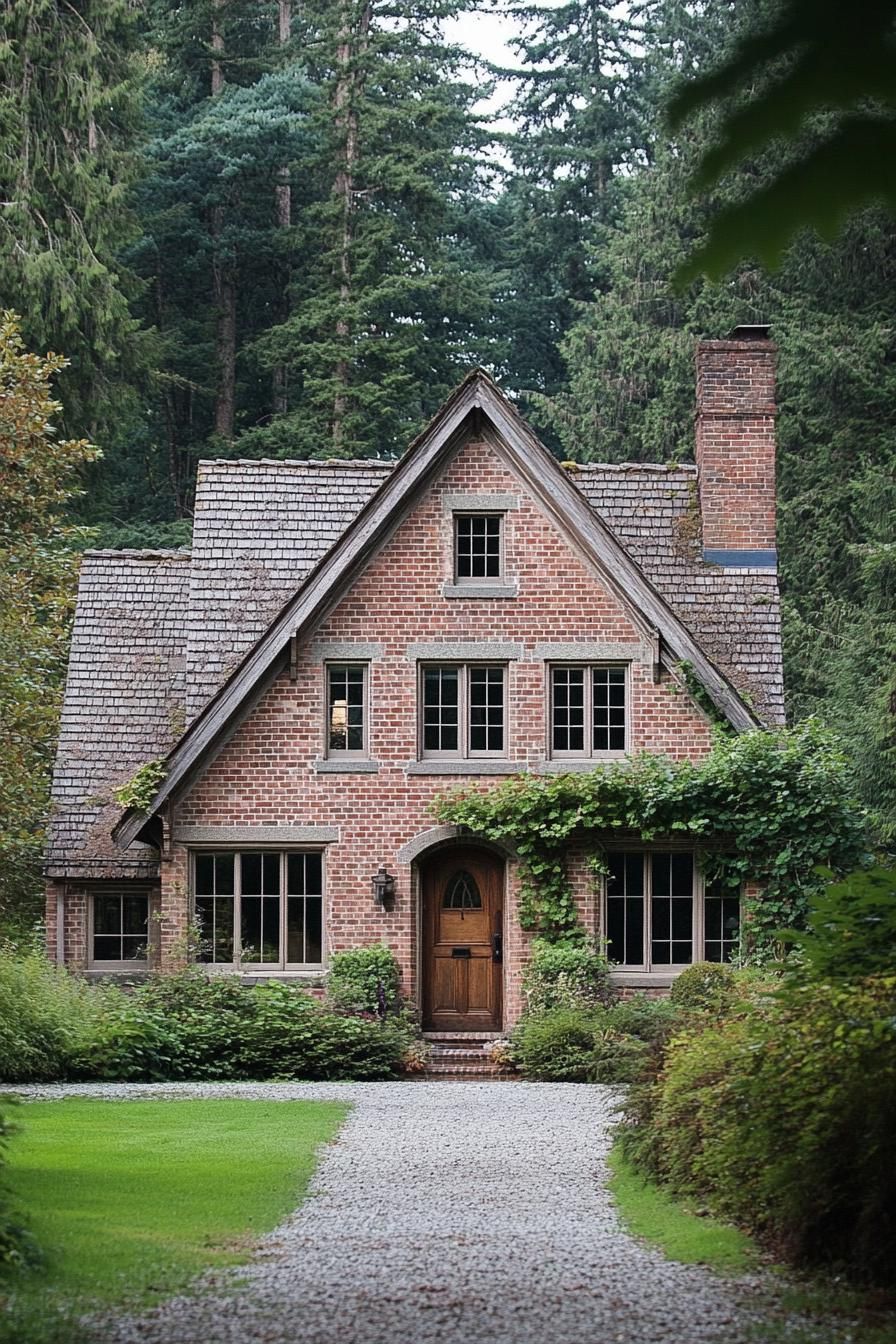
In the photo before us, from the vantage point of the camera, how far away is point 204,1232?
9.42 meters

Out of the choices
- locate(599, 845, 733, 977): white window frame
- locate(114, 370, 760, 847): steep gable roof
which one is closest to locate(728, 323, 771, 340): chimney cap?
locate(114, 370, 760, 847): steep gable roof

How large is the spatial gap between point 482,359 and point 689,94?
46.5 m

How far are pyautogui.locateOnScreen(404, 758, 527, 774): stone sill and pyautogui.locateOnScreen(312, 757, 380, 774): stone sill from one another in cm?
41

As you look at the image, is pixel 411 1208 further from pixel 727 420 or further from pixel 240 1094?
pixel 727 420

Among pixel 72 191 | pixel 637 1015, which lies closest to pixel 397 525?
pixel 637 1015

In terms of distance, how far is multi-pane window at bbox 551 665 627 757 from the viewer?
22.3 metres

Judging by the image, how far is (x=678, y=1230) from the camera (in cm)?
962

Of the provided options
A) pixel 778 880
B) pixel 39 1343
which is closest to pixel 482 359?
pixel 778 880

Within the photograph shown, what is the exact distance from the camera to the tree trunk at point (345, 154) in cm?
4362

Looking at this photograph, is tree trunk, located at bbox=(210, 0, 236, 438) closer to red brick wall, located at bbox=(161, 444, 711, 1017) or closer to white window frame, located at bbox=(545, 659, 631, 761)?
red brick wall, located at bbox=(161, 444, 711, 1017)

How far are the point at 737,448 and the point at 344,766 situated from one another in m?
6.71

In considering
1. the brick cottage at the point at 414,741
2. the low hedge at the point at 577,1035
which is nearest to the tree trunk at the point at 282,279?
the brick cottage at the point at 414,741

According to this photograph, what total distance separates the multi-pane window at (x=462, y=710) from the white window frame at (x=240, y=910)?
6.33 feet

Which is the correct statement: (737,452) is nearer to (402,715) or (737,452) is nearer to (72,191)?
(402,715)
